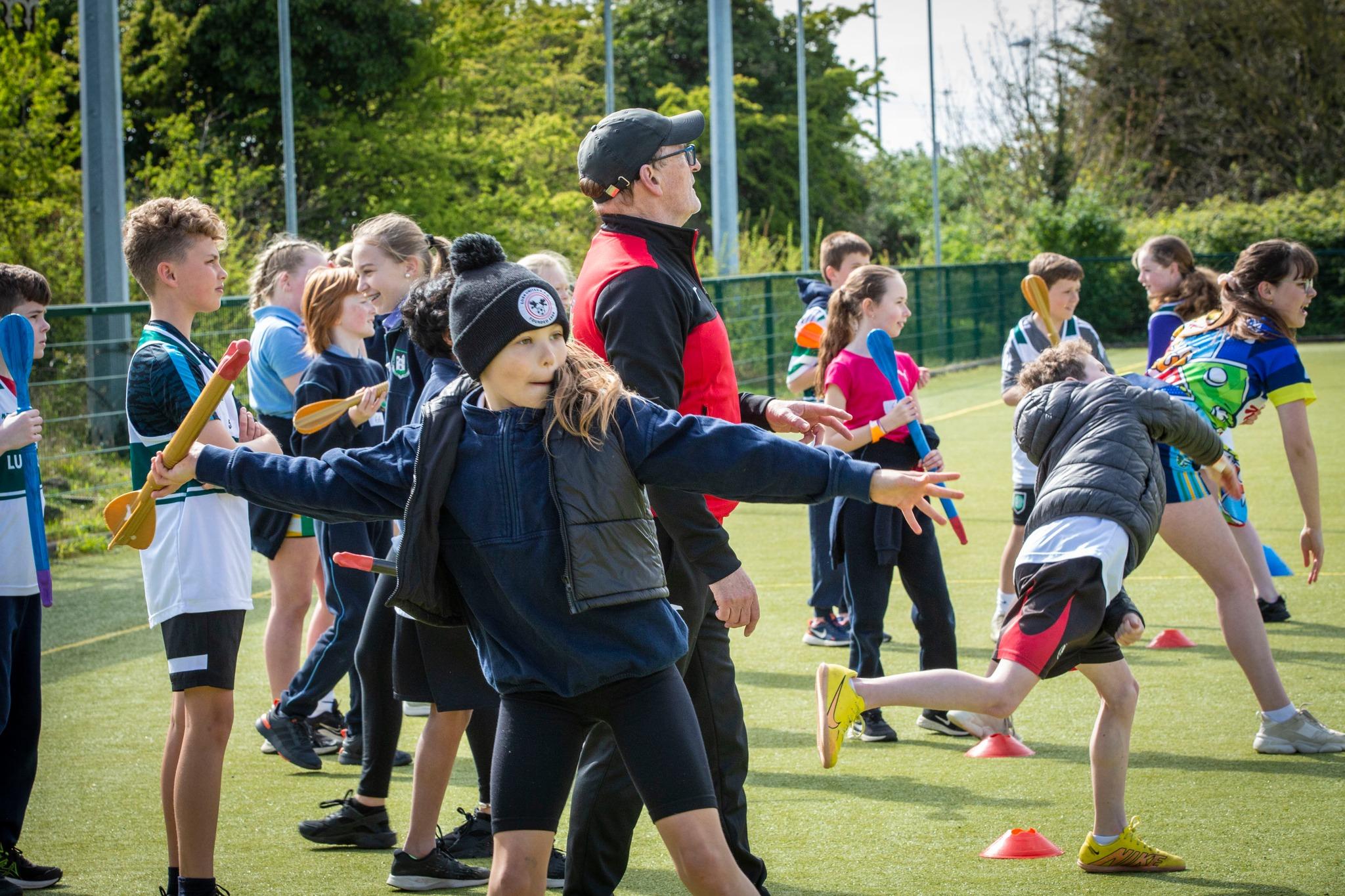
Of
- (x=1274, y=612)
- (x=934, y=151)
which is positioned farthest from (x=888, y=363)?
(x=934, y=151)

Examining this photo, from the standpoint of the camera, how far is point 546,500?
3002mm

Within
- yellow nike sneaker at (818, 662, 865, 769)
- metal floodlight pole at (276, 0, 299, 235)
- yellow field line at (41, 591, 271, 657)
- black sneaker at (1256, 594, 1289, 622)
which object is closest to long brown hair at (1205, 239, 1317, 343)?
black sneaker at (1256, 594, 1289, 622)

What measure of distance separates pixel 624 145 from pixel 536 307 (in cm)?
92

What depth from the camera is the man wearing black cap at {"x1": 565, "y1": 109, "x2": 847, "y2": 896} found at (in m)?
3.49

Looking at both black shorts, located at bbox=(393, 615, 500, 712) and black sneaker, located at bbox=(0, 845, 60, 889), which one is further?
black sneaker, located at bbox=(0, 845, 60, 889)

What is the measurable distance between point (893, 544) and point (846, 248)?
2.77m

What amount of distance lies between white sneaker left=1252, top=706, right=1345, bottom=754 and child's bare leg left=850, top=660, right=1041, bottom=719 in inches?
70.0

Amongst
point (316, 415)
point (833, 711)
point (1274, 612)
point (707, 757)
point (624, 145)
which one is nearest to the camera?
point (707, 757)

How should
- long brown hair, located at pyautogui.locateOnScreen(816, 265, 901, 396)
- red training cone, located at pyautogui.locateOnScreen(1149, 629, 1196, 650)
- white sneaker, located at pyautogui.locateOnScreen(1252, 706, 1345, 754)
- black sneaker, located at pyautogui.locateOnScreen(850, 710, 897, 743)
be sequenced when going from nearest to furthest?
1. white sneaker, located at pyautogui.locateOnScreen(1252, 706, 1345, 754)
2. black sneaker, located at pyautogui.locateOnScreen(850, 710, 897, 743)
3. long brown hair, located at pyautogui.locateOnScreen(816, 265, 901, 396)
4. red training cone, located at pyautogui.locateOnScreen(1149, 629, 1196, 650)

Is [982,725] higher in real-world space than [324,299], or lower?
lower

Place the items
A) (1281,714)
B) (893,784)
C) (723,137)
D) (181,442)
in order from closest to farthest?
(181,442) → (893,784) → (1281,714) → (723,137)

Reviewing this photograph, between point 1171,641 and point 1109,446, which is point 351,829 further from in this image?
point 1171,641

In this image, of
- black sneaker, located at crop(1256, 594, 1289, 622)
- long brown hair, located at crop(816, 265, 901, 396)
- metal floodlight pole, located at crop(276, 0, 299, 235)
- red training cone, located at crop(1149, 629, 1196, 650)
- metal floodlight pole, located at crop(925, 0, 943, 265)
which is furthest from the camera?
metal floodlight pole, located at crop(925, 0, 943, 265)

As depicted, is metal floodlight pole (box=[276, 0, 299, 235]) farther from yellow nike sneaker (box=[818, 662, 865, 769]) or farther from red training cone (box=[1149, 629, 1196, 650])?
yellow nike sneaker (box=[818, 662, 865, 769])
